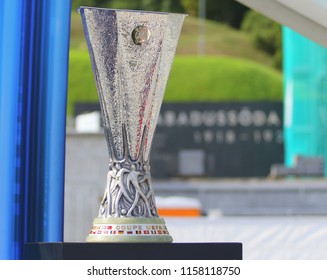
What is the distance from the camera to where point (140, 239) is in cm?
281

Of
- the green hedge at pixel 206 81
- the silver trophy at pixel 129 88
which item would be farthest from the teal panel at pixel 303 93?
the green hedge at pixel 206 81

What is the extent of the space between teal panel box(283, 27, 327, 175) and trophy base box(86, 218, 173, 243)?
15.4 meters

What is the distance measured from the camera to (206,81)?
115 feet

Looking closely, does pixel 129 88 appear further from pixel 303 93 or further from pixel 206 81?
pixel 206 81

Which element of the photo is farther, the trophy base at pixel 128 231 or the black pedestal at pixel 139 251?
the trophy base at pixel 128 231

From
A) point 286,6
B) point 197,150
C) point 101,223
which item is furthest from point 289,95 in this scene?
point 101,223

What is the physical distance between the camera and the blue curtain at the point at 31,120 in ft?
10.8

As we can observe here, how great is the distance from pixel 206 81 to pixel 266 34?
1031 centimetres

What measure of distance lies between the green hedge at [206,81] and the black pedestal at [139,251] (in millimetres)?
31578

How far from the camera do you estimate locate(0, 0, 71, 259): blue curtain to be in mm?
3307

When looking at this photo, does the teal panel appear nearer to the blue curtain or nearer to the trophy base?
the blue curtain

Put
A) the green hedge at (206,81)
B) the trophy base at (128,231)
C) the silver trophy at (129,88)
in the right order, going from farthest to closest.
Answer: the green hedge at (206,81), the silver trophy at (129,88), the trophy base at (128,231)

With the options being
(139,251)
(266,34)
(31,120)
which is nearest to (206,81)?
(266,34)

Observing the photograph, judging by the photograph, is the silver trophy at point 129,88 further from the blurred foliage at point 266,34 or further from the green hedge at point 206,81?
the blurred foliage at point 266,34
